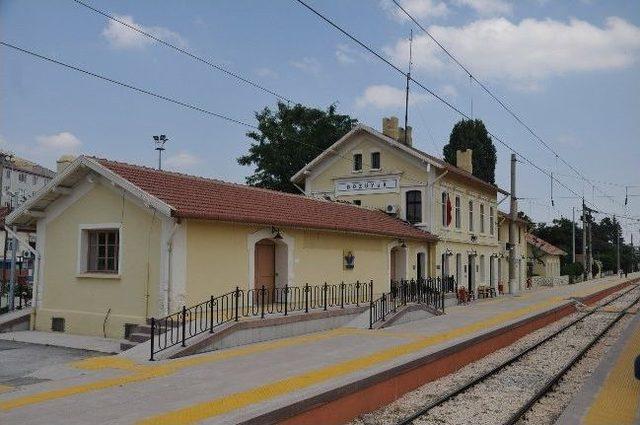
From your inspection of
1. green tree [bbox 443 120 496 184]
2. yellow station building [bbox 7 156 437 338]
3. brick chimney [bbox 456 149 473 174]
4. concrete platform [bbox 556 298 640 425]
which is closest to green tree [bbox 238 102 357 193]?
brick chimney [bbox 456 149 473 174]

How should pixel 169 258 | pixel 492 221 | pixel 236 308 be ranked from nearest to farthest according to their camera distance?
1. pixel 236 308
2. pixel 169 258
3. pixel 492 221

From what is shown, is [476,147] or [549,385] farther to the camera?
[476,147]

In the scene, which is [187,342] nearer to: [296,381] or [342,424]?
[296,381]

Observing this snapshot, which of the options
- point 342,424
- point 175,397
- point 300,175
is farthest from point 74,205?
point 300,175

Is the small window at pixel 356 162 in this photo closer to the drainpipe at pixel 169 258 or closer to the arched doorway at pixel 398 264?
the arched doorway at pixel 398 264

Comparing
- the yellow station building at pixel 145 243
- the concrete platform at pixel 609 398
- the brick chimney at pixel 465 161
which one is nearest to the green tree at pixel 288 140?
the brick chimney at pixel 465 161

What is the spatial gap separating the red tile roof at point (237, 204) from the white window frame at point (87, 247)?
1.39 meters

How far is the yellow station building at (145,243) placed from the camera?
14.1 m

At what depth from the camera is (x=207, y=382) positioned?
9.13 meters

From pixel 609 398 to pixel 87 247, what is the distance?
40.8 ft

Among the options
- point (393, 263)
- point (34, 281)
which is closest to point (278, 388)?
point (34, 281)

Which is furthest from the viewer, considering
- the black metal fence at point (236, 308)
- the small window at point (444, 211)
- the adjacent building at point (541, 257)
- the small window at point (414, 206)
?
the adjacent building at point (541, 257)

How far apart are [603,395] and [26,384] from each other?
8.84 m

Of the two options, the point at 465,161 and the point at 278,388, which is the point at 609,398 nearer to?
the point at 278,388
